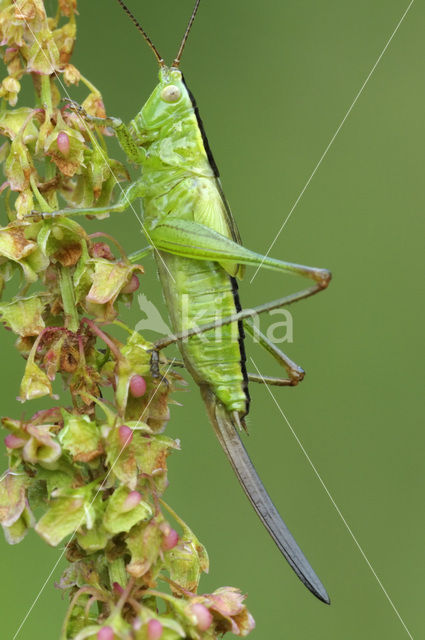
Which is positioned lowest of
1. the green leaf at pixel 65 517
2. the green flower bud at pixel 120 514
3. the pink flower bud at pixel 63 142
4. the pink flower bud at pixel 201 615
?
the pink flower bud at pixel 201 615

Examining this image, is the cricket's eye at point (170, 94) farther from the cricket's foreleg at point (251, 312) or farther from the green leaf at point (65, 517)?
the green leaf at point (65, 517)

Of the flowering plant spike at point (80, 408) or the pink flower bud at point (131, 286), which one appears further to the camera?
the pink flower bud at point (131, 286)

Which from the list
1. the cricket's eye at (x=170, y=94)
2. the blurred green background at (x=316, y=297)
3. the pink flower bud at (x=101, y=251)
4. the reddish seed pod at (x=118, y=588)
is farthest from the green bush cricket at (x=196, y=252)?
the blurred green background at (x=316, y=297)

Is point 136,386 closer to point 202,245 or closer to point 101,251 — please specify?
point 101,251

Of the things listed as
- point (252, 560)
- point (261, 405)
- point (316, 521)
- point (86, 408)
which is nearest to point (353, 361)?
point (261, 405)

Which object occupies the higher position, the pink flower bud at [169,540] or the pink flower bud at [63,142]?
the pink flower bud at [63,142]

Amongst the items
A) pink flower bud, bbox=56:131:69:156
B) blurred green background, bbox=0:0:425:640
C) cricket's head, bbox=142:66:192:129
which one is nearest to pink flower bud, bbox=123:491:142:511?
pink flower bud, bbox=56:131:69:156
